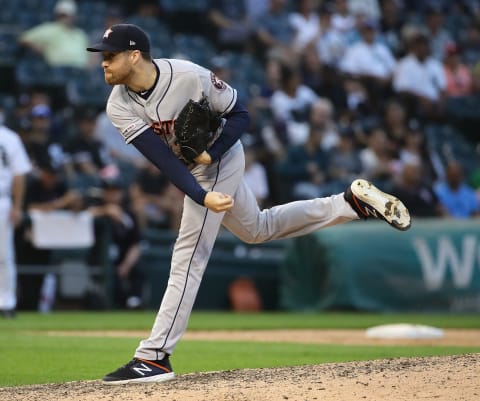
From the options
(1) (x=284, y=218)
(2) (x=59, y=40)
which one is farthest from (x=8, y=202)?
(1) (x=284, y=218)

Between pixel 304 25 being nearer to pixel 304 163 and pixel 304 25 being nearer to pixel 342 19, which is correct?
pixel 342 19

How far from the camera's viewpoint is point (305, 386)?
17.6ft

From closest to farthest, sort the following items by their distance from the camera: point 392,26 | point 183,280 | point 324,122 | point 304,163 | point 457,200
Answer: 1. point 183,280
2. point 304,163
3. point 457,200
4. point 324,122
5. point 392,26

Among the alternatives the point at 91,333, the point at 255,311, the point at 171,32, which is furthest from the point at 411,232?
the point at 171,32

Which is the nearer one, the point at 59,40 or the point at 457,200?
the point at 59,40

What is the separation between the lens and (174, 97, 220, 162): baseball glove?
5758mm

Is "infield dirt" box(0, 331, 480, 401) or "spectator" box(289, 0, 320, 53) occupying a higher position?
"spectator" box(289, 0, 320, 53)

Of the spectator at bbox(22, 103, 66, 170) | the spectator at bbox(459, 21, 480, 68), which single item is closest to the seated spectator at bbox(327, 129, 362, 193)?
the spectator at bbox(22, 103, 66, 170)

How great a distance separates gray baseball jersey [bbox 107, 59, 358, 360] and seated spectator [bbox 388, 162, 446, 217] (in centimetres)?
825

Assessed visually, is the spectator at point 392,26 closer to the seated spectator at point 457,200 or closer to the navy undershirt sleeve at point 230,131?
the seated spectator at point 457,200

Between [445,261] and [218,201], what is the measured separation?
25.9ft

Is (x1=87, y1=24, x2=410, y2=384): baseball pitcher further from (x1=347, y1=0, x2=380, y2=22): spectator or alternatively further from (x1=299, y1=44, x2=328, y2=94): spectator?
(x1=347, y1=0, x2=380, y2=22): spectator

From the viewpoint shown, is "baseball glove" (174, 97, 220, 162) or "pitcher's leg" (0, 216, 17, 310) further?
"pitcher's leg" (0, 216, 17, 310)

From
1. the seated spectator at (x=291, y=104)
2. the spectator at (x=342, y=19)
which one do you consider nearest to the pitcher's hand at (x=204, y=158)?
the seated spectator at (x=291, y=104)
